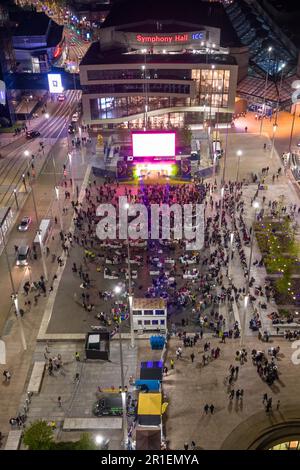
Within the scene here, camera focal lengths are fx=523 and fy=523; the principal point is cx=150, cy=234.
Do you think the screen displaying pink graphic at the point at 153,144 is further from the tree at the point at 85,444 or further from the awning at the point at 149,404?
the tree at the point at 85,444

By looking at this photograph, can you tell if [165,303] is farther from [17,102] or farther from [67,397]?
[17,102]

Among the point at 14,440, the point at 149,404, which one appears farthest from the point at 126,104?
the point at 14,440

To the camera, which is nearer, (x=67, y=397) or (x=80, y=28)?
(x=67, y=397)

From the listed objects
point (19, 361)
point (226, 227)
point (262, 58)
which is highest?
point (262, 58)

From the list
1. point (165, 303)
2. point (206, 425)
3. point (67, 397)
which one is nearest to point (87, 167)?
point (165, 303)

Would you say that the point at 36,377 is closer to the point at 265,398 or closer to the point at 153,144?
the point at 265,398

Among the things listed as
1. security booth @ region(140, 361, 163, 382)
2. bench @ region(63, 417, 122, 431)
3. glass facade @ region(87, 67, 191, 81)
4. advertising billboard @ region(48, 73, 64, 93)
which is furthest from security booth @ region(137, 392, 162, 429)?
advertising billboard @ region(48, 73, 64, 93)
